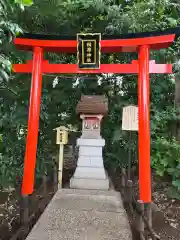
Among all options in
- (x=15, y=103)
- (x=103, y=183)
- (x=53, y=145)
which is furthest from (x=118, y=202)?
(x=15, y=103)

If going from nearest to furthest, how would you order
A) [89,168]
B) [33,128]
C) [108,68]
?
[33,128] < [108,68] < [89,168]

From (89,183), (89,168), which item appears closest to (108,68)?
(89,168)

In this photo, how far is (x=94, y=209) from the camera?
150 inches

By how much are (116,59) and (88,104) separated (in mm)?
3072

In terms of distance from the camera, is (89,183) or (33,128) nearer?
(33,128)

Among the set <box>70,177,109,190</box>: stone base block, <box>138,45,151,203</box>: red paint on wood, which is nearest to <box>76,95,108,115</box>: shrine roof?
<box>138,45,151,203</box>: red paint on wood

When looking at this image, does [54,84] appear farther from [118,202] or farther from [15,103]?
[118,202]

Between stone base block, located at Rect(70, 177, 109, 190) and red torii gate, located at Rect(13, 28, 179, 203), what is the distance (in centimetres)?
85

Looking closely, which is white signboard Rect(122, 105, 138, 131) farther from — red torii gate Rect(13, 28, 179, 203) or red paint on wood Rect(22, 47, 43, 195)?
red paint on wood Rect(22, 47, 43, 195)

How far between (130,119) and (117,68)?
1170 millimetres

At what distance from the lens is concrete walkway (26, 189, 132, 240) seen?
295cm

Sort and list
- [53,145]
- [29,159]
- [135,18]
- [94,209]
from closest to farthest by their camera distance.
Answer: [94,209] → [29,159] → [135,18] → [53,145]

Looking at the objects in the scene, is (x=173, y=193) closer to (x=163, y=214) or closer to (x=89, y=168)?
(x=163, y=214)

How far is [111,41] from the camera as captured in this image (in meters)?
4.99
